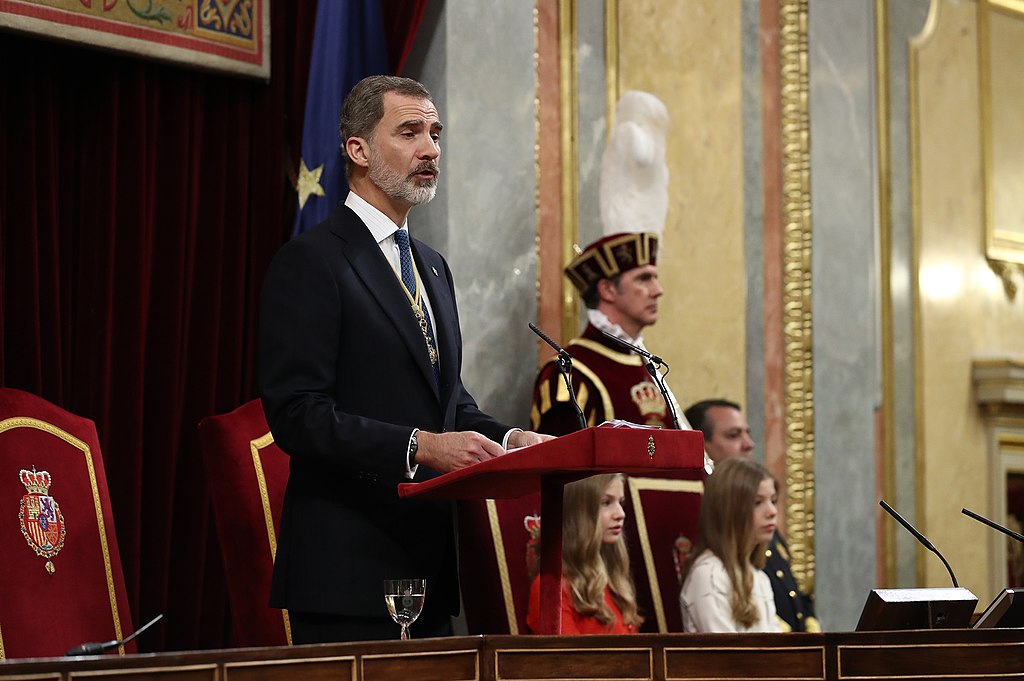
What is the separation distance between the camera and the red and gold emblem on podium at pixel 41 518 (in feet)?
10.6

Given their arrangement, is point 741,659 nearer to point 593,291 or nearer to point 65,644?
point 65,644

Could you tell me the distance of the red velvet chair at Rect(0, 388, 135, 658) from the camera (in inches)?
124

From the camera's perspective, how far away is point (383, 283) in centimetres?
279

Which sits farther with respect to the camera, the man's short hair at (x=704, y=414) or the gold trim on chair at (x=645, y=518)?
the man's short hair at (x=704, y=414)

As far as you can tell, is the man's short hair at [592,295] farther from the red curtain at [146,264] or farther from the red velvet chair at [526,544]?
Answer: the red curtain at [146,264]

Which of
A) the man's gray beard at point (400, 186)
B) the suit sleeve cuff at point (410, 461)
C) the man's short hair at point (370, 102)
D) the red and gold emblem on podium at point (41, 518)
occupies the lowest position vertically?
the red and gold emblem on podium at point (41, 518)

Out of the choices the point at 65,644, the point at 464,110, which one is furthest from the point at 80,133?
the point at 65,644

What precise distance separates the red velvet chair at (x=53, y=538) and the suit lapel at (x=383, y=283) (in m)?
0.96

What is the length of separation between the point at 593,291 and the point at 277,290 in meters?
2.16

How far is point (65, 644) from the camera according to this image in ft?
10.4

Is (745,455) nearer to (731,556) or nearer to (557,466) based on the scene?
(731,556)

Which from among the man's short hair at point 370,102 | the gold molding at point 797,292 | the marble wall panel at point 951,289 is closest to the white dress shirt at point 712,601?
the gold molding at point 797,292

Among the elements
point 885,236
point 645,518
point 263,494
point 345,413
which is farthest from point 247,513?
point 885,236

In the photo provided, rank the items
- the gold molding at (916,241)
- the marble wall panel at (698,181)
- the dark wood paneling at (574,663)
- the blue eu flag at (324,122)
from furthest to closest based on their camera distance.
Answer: the gold molding at (916,241) → the marble wall panel at (698,181) → the blue eu flag at (324,122) → the dark wood paneling at (574,663)
